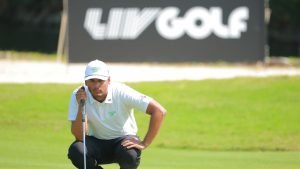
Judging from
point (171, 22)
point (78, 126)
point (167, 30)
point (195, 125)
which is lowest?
point (195, 125)

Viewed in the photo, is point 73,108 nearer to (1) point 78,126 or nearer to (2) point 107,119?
(1) point 78,126

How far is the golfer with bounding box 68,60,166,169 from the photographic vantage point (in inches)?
356

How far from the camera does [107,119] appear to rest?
366 inches

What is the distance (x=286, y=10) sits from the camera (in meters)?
33.7

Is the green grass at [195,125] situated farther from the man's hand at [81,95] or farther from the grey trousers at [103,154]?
the man's hand at [81,95]

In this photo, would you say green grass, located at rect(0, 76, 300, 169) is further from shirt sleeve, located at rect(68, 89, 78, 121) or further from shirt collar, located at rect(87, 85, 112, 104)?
shirt collar, located at rect(87, 85, 112, 104)

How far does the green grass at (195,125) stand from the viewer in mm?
13273

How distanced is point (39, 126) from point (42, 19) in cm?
2379

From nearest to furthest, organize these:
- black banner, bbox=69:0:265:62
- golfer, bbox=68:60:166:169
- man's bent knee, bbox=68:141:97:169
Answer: golfer, bbox=68:60:166:169, man's bent knee, bbox=68:141:97:169, black banner, bbox=69:0:265:62

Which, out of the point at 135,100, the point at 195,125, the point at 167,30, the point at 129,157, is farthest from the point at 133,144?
the point at 167,30

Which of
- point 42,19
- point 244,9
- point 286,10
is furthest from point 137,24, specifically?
point 42,19

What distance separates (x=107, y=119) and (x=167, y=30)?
13473mm

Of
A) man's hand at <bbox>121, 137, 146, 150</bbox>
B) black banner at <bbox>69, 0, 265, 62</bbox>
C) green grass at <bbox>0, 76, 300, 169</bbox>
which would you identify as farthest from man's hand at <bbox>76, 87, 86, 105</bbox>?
black banner at <bbox>69, 0, 265, 62</bbox>

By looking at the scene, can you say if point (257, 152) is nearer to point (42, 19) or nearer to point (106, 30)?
point (106, 30)
